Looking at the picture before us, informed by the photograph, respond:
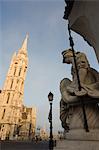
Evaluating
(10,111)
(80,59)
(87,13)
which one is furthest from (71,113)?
(10,111)

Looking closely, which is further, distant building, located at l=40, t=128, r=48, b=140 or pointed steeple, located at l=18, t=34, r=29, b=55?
pointed steeple, located at l=18, t=34, r=29, b=55

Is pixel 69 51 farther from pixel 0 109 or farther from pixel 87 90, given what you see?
pixel 0 109

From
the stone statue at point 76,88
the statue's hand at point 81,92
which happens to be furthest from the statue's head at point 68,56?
the statue's hand at point 81,92

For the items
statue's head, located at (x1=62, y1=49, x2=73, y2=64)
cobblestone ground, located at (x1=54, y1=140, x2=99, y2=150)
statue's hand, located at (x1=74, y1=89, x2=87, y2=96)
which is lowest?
cobblestone ground, located at (x1=54, y1=140, x2=99, y2=150)

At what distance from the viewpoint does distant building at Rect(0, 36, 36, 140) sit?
5984cm

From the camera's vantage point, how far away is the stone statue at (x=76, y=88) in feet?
9.35

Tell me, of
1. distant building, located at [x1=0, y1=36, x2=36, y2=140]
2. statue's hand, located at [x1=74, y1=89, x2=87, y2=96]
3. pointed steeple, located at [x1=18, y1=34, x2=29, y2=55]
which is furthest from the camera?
pointed steeple, located at [x1=18, y1=34, x2=29, y2=55]

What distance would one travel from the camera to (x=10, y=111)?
202ft

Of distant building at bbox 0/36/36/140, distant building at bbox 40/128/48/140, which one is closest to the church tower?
distant building at bbox 0/36/36/140

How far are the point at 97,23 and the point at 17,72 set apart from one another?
214ft

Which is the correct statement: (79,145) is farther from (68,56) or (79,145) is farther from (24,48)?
(24,48)

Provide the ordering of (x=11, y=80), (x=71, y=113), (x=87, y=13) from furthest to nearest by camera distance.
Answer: (x=11, y=80), (x=87, y=13), (x=71, y=113)

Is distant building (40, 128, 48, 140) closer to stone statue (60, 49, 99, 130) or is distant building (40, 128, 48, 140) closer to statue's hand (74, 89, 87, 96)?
stone statue (60, 49, 99, 130)

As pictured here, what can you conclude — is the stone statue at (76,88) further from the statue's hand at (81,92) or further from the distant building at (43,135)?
the distant building at (43,135)
